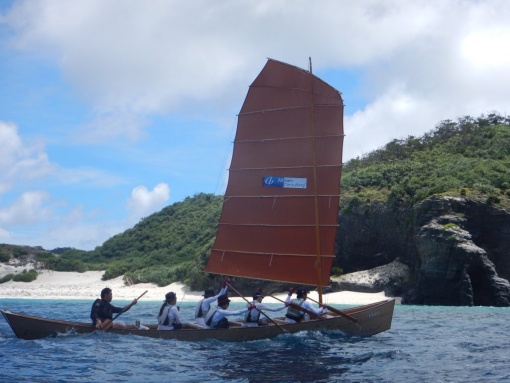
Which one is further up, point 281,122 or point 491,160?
point 491,160

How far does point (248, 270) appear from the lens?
802 inches

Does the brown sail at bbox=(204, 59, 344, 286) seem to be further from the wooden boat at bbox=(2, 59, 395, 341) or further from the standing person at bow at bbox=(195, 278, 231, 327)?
the standing person at bow at bbox=(195, 278, 231, 327)

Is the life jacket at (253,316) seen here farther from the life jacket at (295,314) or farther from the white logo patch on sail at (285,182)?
the white logo patch on sail at (285,182)

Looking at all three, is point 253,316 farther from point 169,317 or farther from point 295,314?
point 169,317

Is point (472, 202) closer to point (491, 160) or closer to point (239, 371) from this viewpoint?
point (491, 160)

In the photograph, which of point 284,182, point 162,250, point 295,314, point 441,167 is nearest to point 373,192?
point 441,167

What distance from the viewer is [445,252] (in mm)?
34438

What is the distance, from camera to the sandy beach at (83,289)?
1805 inches

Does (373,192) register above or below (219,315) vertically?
above

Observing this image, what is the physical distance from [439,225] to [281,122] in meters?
18.5

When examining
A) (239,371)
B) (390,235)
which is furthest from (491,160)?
(239,371)

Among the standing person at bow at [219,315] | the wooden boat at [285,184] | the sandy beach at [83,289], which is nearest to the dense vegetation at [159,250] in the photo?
the sandy beach at [83,289]

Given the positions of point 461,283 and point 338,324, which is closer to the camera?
point 338,324

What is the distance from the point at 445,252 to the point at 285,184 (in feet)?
57.3
